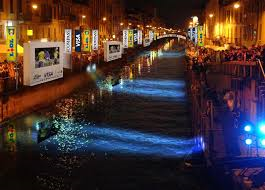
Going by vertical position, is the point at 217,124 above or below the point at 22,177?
above

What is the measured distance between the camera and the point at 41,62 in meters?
30.3

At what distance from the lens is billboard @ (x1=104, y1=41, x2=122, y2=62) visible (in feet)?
175

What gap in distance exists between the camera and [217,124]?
16.9 m

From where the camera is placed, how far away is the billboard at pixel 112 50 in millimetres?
53406

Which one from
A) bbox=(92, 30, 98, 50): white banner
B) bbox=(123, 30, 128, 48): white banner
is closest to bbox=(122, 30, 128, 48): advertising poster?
bbox=(123, 30, 128, 48): white banner

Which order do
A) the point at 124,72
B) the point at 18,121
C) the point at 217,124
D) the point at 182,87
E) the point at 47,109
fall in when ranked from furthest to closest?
the point at 124,72 → the point at 182,87 → the point at 47,109 → the point at 18,121 → the point at 217,124

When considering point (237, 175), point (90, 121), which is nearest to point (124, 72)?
point (90, 121)

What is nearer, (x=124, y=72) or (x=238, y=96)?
(x=238, y=96)

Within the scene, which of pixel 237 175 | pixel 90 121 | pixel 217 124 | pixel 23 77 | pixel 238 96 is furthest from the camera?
pixel 23 77

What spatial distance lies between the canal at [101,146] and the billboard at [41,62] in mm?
1916

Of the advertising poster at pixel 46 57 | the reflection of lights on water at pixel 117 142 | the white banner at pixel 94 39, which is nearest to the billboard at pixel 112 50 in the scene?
the white banner at pixel 94 39

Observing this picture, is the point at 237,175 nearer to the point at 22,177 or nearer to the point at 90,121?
the point at 22,177

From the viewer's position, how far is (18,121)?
2280 cm

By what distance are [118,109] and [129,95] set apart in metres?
6.43
